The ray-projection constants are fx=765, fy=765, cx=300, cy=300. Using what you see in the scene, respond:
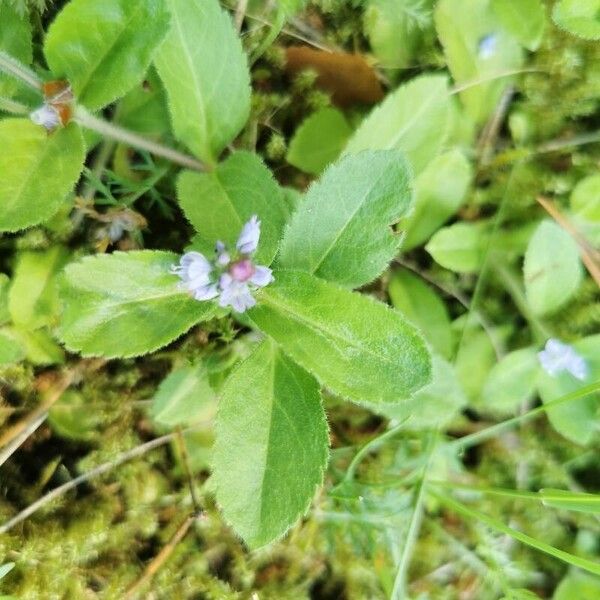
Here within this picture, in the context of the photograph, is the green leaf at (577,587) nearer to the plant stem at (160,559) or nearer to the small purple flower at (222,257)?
the plant stem at (160,559)

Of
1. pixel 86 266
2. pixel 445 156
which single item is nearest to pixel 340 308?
pixel 86 266

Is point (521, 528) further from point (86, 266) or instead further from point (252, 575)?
point (86, 266)

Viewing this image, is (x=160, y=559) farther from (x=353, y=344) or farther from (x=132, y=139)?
(x=132, y=139)

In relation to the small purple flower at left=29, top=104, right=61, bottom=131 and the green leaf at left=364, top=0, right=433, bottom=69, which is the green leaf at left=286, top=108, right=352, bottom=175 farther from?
the small purple flower at left=29, top=104, right=61, bottom=131

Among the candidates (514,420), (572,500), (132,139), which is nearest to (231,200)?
(132,139)

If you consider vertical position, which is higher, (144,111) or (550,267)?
(144,111)

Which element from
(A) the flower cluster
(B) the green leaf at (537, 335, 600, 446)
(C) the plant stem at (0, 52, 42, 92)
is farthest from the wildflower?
(C) the plant stem at (0, 52, 42, 92)
